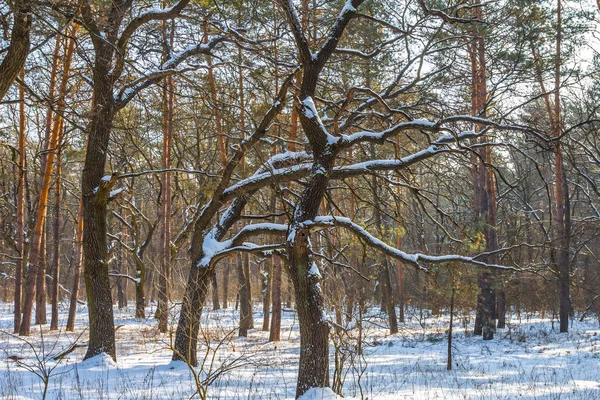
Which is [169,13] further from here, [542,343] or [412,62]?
[542,343]

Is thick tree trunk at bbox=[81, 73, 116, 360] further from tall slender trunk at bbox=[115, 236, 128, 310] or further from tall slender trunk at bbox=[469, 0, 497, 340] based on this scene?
tall slender trunk at bbox=[115, 236, 128, 310]

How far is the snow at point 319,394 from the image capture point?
5.96 meters

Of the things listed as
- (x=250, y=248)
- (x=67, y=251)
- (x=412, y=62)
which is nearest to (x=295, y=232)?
(x=250, y=248)

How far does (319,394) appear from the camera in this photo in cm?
608

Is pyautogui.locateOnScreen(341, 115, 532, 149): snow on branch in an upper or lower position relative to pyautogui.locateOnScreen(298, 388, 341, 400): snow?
upper

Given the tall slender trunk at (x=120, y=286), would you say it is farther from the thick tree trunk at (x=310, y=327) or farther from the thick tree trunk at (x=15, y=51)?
the thick tree trunk at (x=15, y=51)

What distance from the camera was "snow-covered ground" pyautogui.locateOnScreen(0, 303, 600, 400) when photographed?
22.5 ft

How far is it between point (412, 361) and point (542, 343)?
15.2ft

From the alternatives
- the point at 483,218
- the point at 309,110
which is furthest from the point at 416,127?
the point at 483,218

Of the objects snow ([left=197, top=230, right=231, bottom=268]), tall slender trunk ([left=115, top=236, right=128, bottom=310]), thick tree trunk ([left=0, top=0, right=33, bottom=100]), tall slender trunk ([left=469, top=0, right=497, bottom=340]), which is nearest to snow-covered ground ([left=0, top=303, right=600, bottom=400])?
tall slender trunk ([left=469, top=0, right=497, bottom=340])

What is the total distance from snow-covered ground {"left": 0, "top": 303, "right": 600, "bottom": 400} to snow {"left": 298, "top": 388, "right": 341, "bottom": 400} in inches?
0.8

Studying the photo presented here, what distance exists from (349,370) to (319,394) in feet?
16.0

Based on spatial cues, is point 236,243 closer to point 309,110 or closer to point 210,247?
point 210,247

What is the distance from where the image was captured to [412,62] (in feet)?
30.6
